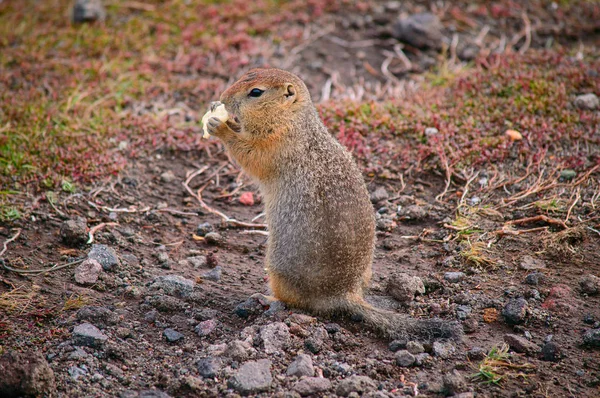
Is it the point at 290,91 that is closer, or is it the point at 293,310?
the point at 293,310

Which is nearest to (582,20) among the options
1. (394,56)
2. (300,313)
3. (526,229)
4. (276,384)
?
(394,56)

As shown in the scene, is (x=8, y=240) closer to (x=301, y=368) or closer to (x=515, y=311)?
(x=301, y=368)

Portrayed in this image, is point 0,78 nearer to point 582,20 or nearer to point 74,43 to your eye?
point 74,43

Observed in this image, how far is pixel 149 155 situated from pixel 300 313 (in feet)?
9.45

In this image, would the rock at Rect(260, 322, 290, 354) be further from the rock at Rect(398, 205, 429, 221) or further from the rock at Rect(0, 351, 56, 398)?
the rock at Rect(398, 205, 429, 221)

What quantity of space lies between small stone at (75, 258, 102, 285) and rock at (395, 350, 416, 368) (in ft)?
7.42

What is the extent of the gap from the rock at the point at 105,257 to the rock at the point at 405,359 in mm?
2259

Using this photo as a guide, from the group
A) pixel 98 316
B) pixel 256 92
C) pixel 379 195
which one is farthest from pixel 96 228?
pixel 379 195

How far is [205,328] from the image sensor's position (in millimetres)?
4211

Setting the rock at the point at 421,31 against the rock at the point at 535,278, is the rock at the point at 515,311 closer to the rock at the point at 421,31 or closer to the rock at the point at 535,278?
the rock at the point at 535,278

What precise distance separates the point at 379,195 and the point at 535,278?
1756mm

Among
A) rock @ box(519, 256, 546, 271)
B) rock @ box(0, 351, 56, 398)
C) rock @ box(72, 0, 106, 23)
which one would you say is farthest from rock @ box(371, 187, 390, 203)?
rock @ box(72, 0, 106, 23)

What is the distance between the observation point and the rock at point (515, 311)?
4.25m

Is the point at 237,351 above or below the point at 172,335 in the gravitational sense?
above
